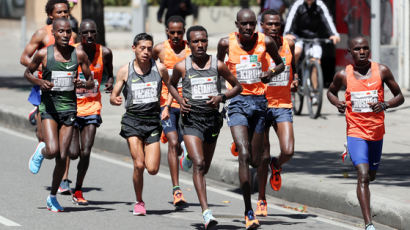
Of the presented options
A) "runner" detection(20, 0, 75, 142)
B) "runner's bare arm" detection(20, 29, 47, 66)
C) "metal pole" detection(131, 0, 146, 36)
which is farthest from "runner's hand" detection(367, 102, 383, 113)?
"metal pole" detection(131, 0, 146, 36)

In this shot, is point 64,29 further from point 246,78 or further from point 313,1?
point 313,1

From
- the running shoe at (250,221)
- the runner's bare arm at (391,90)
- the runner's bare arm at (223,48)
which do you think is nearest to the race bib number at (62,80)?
the runner's bare arm at (223,48)

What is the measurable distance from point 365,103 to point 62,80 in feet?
9.15

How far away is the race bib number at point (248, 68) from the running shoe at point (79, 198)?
6.53ft

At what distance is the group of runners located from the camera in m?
8.77

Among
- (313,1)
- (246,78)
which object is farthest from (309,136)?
(246,78)

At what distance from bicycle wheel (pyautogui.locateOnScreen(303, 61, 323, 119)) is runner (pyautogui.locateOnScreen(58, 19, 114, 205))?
19.5ft

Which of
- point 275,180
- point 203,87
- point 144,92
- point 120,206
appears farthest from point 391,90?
point 120,206

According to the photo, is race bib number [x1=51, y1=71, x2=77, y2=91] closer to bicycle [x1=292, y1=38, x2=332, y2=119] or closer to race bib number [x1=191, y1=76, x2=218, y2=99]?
race bib number [x1=191, y1=76, x2=218, y2=99]

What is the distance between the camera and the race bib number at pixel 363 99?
8680mm

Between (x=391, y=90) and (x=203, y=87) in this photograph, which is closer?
(x=391, y=90)

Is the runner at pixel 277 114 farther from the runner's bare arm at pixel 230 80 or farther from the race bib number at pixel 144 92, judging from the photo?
the race bib number at pixel 144 92

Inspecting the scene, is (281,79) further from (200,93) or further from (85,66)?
(85,66)

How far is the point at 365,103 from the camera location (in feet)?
28.5
